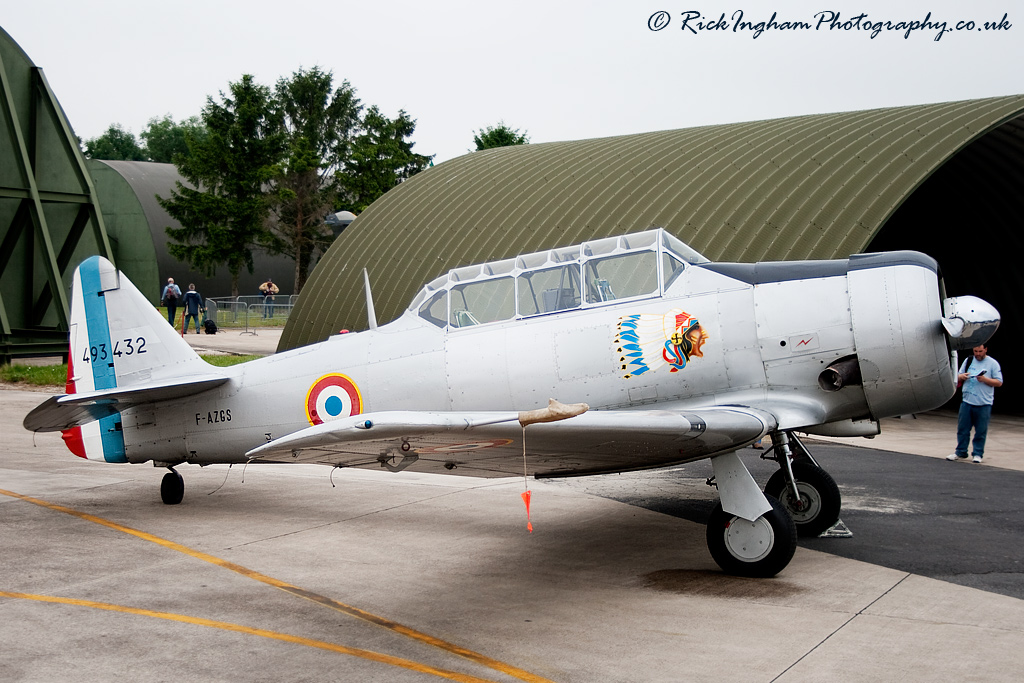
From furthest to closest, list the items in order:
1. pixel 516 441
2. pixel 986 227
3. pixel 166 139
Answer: pixel 166 139, pixel 986 227, pixel 516 441

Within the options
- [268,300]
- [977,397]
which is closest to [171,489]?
[977,397]

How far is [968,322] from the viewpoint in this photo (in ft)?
20.0

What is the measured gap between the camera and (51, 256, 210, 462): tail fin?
831 cm

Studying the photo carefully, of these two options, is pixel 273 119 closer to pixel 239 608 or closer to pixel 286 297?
pixel 286 297

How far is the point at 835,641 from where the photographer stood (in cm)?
481

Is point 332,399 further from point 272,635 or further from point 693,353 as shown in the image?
point 693,353

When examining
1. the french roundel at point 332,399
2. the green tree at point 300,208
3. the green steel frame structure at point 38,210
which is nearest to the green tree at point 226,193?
the green tree at point 300,208

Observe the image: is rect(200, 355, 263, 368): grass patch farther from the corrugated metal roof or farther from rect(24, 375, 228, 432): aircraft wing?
rect(24, 375, 228, 432): aircraft wing

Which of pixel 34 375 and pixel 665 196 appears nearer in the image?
pixel 665 196

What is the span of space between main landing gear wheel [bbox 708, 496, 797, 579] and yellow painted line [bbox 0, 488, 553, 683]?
7.17 ft

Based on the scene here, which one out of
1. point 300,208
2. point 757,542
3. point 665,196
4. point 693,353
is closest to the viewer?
point 757,542

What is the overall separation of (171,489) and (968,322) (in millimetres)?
7271

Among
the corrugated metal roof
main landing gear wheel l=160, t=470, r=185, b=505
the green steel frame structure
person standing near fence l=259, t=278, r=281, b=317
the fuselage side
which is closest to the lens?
the fuselage side

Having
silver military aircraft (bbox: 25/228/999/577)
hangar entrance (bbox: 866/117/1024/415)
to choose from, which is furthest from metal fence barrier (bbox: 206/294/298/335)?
silver military aircraft (bbox: 25/228/999/577)
